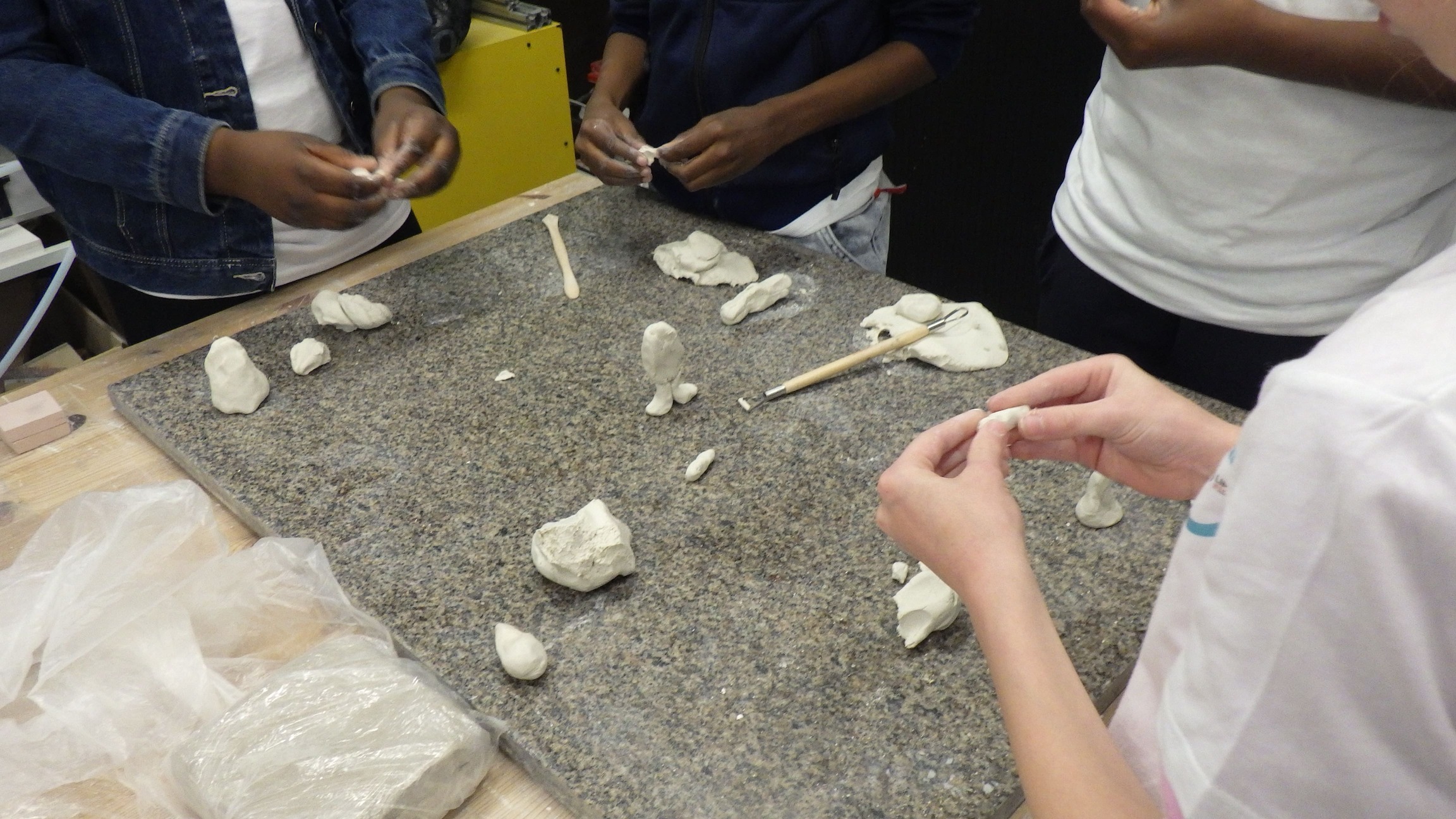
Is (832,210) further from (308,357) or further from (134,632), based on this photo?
(134,632)

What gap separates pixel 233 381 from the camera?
4.46 feet

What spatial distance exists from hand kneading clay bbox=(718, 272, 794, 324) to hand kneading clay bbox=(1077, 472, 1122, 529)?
637 millimetres

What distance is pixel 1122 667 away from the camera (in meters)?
0.96

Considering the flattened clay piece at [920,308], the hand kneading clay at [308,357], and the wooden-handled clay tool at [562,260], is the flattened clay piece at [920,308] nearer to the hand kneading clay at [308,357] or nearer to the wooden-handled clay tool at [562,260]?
the wooden-handled clay tool at [562,260]

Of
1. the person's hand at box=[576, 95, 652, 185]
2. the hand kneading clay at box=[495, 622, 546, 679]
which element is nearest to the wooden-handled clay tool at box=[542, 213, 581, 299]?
the person's hand at box=[576, 95, 652, 185]

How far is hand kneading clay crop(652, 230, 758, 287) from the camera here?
164 centimetres

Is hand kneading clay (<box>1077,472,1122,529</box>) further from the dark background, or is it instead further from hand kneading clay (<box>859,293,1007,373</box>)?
the dark background

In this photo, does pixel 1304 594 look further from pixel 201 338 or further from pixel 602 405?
pixel 201 338

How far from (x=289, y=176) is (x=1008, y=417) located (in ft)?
3.45

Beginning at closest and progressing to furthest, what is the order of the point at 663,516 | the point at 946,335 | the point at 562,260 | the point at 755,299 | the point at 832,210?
the point at 663,516, the point at 946,335, the point at 755,299, the point at 562,260, the point at 832,210

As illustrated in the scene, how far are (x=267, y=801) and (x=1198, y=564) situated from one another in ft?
2.58

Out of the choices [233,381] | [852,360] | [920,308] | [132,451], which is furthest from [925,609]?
[132,451]

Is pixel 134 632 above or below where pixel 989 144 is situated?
above

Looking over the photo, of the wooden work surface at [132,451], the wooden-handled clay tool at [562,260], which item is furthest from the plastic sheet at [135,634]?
the wooden-handled clay tool at [562,260]
